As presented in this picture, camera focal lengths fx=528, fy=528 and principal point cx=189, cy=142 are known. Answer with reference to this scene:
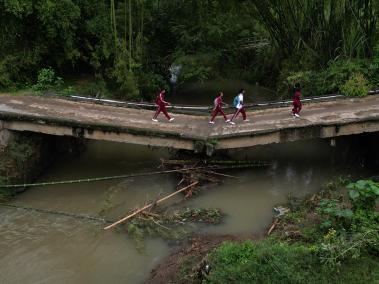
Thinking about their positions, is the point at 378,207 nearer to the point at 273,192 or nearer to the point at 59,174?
the point at 273,192

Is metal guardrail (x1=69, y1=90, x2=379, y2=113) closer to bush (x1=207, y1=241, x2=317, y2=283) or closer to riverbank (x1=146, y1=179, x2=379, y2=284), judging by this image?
riverbank (x1=146, y1=179, x2=379, y2=284)

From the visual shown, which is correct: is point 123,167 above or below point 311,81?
below

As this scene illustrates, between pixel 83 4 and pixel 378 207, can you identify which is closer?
pixel 378 207

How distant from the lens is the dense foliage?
62.0 feet

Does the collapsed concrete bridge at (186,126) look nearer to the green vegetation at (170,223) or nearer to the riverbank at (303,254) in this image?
the green vegetation at (170,223)

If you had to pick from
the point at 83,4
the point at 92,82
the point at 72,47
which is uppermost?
the point at 83,4

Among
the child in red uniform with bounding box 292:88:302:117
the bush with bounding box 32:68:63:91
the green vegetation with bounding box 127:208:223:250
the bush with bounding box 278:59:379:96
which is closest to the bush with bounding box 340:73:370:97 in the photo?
the bush with bounding box 278:59:379:96

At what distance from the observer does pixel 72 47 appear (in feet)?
65.9

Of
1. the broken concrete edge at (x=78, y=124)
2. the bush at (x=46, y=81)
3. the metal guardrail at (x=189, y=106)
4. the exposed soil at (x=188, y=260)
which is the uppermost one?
the bush at (x=46, y=81)

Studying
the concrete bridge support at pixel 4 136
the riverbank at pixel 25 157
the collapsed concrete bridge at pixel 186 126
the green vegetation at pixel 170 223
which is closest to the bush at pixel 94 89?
the riverbank at pixel 25 157

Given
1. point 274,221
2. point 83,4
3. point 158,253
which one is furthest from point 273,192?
point 83,4

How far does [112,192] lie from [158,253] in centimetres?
368

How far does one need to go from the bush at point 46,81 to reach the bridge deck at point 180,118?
2.48 ft

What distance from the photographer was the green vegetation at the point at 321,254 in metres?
9.73
